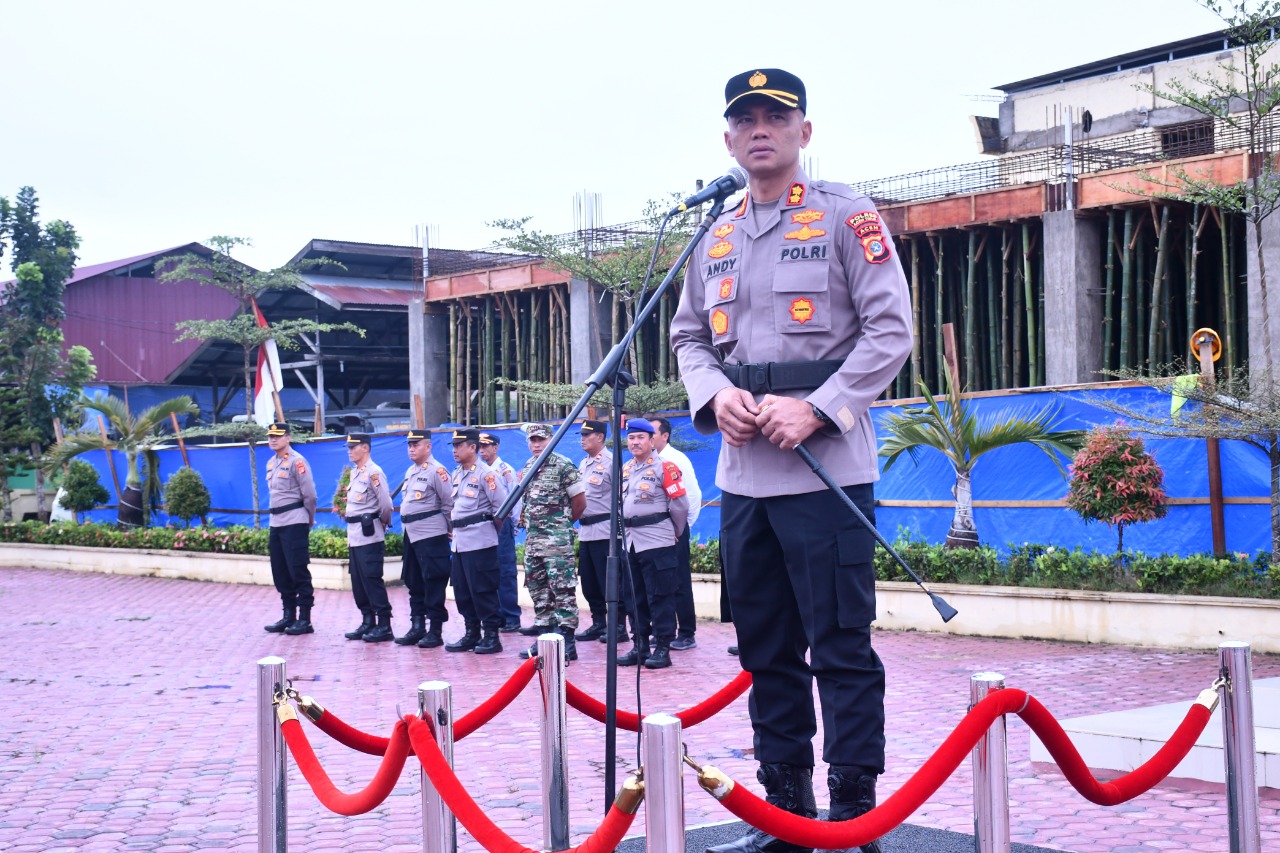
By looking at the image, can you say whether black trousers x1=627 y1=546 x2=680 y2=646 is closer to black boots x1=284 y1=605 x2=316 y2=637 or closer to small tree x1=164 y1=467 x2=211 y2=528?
black boots x1=284 y1=605 x2=316 y2=637

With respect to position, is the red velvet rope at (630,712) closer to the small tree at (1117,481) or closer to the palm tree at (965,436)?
the small tree at (1117,481)

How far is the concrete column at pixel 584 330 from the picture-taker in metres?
20.1

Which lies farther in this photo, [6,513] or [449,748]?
[6,513]

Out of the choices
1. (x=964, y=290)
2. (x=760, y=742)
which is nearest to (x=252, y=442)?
(x=964, y=290)

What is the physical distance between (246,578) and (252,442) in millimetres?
2700

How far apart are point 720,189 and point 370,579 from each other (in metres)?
8.22

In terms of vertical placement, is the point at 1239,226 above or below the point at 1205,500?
above

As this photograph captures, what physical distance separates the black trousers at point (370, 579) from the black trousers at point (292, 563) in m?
0.67

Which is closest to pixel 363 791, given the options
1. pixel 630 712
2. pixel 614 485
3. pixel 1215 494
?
pixel 630 712

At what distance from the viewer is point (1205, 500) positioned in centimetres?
988

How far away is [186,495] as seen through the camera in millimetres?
18375

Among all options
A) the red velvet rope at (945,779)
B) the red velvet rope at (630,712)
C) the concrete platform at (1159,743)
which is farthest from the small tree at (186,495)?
the red velvet rope at (945,779)

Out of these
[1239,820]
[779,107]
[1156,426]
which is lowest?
[1239,820]

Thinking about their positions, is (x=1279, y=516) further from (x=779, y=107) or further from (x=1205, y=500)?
(x=779, y=107)
